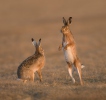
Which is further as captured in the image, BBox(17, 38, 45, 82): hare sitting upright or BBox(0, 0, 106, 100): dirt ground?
BBox(17, 38, 45, 82): hare sitting upright

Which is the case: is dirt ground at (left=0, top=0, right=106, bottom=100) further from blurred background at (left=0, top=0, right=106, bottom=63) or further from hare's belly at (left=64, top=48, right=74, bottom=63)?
hare's belly at (left=64, top=48, right=74, bottom=63)

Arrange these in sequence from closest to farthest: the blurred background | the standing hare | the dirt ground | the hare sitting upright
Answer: the dirt ground → the standing hare → the hare sitting upright → the blurred background

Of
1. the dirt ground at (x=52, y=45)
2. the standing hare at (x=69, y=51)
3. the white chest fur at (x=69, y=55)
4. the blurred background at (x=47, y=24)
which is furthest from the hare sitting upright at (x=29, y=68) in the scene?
the blurred background at (x=47, y=24)

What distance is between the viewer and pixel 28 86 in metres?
12.8

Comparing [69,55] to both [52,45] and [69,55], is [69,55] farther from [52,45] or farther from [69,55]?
[52,45]

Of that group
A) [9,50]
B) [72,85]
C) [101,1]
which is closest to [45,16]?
[101,1]

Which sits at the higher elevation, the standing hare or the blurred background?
the blurred background

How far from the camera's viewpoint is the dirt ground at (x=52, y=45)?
39.1 feet

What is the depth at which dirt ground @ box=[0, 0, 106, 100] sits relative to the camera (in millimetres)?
11922

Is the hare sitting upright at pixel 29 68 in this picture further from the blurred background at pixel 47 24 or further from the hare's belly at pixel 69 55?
the blurred background at pixel 47 24

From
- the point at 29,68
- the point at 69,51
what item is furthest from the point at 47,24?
the point at 69,51

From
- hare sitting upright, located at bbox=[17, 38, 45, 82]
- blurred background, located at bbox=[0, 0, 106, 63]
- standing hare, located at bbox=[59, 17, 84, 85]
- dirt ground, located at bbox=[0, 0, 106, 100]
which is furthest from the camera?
blurred background, located at bbox=[0, 0, 106, 63]

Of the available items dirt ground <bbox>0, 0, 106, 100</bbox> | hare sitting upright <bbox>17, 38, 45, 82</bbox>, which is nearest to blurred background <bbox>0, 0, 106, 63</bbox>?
dirt ground <bbox>0, 0, 106, 100</bbox>

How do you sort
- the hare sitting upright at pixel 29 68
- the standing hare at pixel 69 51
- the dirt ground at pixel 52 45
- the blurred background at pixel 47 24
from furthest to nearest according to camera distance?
the blurred background at pixel 47 24, the hare sitting upright at pixel 29 68, the standing hare at pixel 69 51, the dirt ground at pixel 52 45
